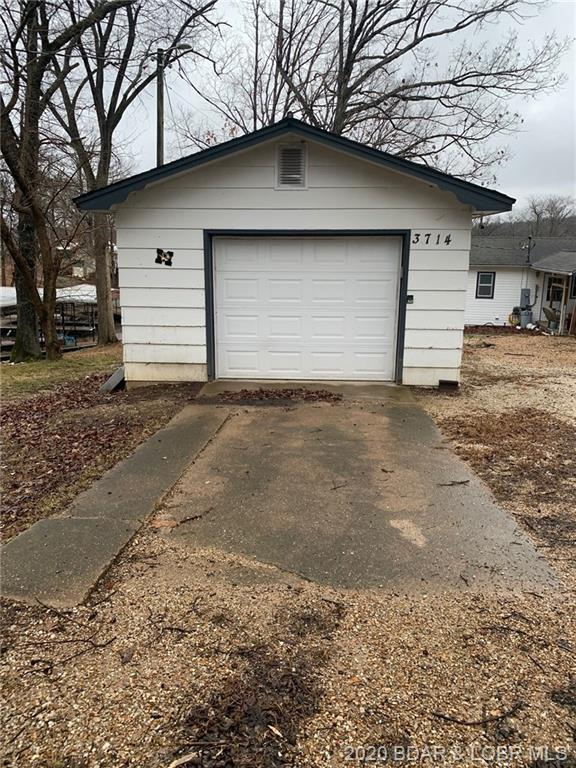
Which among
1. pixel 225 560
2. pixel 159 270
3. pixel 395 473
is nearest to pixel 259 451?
pixel 395 473

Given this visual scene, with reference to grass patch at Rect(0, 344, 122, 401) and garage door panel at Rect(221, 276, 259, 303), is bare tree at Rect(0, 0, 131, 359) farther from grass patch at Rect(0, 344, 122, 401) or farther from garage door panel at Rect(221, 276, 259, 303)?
garage door panel at Rect(221, 276, 259, 303)

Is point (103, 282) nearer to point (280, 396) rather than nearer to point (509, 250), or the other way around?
point (280, 396)

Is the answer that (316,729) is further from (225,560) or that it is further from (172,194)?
(172,194)

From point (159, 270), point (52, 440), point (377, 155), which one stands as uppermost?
point (377, 155)

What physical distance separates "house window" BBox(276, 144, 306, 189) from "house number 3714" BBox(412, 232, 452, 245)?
1719 millimetres

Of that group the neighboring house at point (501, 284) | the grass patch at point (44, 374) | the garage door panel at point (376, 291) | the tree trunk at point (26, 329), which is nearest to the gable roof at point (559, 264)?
the neighboring house at point (501, 284)

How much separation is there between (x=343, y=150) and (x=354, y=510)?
5.03 metres

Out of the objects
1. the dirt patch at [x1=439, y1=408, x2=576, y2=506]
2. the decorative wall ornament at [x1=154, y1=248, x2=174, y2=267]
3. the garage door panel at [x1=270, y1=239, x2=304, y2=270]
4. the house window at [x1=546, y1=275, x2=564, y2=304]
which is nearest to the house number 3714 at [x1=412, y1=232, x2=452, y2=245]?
Answer: the garage door panel at [x1=270, y1=239, x2=304, y2=270]

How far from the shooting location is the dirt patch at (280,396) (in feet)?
22.2

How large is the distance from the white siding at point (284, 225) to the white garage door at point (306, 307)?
297 millimetres

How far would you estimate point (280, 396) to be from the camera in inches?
275

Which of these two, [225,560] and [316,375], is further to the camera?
[316,375]

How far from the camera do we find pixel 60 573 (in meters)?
2.69

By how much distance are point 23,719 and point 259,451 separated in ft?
10.3
